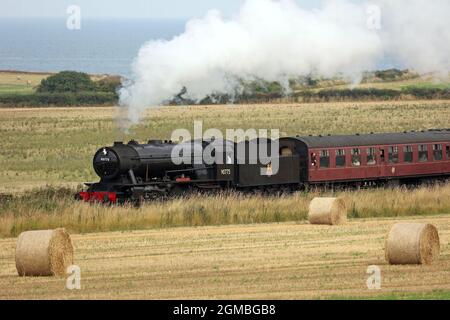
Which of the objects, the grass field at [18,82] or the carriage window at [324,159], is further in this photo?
the grass field at [18,82]

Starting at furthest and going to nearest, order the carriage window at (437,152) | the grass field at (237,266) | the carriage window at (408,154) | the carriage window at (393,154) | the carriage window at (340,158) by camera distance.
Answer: the carriage window at (437,152) → the carriage window at (408,154) → the carriage window at (393,154) → the carriage window at (340,158) → the grass field at (237,266)

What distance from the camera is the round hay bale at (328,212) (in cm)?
→ 3609

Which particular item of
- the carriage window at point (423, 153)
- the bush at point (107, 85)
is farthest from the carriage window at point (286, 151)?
the bush at point (107, 85)

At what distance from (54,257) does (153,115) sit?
2614 inches

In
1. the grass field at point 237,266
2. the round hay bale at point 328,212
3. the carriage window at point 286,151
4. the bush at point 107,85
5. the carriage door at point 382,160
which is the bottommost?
the grass field at point 237,266

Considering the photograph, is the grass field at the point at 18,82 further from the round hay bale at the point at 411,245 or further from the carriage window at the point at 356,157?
the round hay bale at the point at 411,245

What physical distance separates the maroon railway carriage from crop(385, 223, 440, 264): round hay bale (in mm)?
19737

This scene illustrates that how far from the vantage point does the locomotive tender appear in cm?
4097

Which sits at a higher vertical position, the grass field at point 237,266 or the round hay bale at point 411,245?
the round hay bale at point 411,245

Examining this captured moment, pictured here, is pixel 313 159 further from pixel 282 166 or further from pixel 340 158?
pixel 282 166

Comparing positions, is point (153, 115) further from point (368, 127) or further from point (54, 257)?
point (54, 257)

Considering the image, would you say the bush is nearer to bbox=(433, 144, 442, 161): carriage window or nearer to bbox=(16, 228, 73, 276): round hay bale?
bbox=(433, 144, 442, 161): carriage window

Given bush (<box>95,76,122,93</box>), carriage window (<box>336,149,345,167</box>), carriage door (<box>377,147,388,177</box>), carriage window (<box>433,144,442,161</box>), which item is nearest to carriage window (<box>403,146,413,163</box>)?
carriage door (<box>377,147,388,177</box>)
